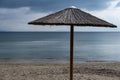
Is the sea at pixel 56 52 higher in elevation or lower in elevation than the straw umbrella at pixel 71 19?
lower

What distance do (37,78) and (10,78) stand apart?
1062 millimetres

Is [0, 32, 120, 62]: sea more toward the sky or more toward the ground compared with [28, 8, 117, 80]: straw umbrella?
more toward the ground

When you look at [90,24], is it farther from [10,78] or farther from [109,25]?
[10,78]

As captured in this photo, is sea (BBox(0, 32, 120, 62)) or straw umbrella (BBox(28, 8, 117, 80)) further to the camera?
sea (BBox(0, 32, 120, 62))

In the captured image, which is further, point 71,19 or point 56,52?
point 56,52

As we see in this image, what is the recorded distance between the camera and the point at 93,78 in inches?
422

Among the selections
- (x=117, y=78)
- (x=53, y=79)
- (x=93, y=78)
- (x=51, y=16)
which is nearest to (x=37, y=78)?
(x=53, y=79)

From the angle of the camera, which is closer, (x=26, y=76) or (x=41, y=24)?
(x=41, y=24)

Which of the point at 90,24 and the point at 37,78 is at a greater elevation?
the point at 90,24

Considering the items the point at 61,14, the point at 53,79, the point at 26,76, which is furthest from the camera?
the point at 26,76

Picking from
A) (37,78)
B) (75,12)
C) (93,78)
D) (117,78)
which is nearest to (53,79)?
(37,78)

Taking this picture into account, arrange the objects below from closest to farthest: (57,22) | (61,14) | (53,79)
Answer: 1. (57,22)
2. (61,14)
3. (53,79)

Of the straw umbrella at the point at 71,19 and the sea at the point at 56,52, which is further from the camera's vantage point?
the sea at the point at 56,52

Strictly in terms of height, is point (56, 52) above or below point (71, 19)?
below
